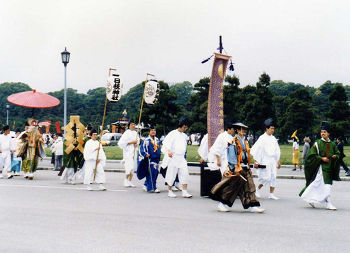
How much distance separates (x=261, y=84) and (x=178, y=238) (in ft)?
172

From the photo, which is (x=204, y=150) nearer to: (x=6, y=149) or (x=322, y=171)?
(x=322, y=171)

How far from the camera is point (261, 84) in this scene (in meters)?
57.2

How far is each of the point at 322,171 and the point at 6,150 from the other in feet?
35.6

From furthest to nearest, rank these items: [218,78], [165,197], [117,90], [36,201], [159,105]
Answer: [159,105], [117,90], [218,78], [165,197], [36,201]

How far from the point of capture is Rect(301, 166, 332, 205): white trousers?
29.1 feet

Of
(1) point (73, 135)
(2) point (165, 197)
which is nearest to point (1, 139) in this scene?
(1) point (73, 135)

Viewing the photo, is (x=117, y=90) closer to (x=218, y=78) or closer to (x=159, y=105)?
(x=218, y=78)

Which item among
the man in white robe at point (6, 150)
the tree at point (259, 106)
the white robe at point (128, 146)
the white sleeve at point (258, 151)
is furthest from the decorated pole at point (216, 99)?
the tree at point (259, 106)

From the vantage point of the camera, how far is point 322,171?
29.7 ft

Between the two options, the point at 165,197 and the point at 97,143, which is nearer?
the point at 165,197

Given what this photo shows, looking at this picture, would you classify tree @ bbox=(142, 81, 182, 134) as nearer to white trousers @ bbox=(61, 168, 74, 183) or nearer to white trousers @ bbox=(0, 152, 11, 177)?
white trousers @ bbox=(0, 152, 11, 177)

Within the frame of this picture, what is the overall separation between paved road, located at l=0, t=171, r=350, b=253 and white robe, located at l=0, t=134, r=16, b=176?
15.8 ft

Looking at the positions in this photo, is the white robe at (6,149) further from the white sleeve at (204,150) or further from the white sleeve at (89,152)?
the white sleeve at (204,150)

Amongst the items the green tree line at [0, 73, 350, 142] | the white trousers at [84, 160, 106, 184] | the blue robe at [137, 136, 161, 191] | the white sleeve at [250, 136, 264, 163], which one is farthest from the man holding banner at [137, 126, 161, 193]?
the green tree line at [0, 73, 350, 142]
